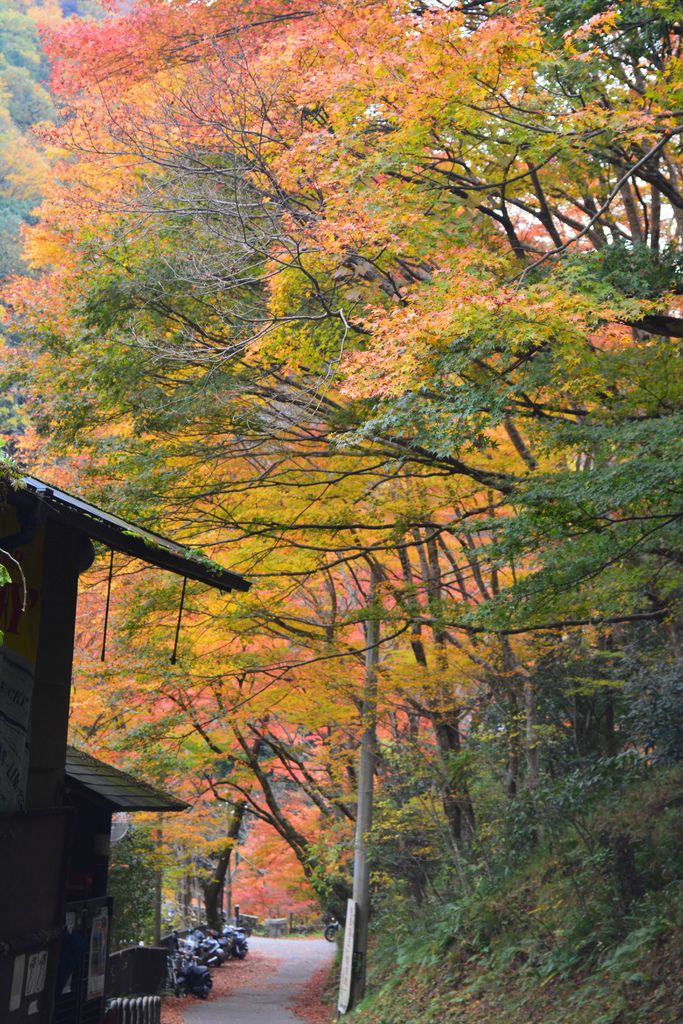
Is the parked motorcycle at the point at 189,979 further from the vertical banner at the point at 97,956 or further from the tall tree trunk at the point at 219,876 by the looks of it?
the vertical banner at the point at 97,956

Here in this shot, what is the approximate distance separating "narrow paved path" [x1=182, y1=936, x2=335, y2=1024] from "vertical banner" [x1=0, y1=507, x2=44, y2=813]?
52.4ft

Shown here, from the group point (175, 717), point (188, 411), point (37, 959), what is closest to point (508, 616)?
point (188, 411)

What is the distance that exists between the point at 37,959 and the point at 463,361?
6158 mm

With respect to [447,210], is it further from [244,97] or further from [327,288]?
[244,97]

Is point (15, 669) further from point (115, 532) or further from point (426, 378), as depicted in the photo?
point (426, 378)

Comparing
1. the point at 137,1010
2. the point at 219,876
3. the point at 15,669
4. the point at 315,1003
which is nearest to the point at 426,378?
the point at 15,669

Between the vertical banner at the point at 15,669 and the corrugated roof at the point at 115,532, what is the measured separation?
40 cm

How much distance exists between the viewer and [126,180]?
48.3 ft

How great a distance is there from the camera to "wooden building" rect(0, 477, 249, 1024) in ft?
19.2

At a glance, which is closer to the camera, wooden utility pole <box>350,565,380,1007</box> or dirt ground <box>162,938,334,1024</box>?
wooden utility pole <box>350,565,380,1007</box>

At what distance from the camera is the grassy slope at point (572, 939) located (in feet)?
39.1

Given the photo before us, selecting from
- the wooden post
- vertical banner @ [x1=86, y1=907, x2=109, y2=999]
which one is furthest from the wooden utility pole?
vertical banner @ [x1=86, y1=907, x2=109, y2=999]

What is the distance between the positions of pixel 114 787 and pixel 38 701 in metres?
4.09

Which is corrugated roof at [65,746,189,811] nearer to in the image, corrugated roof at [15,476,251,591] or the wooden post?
corrugated roof at [15,476,251,591]
